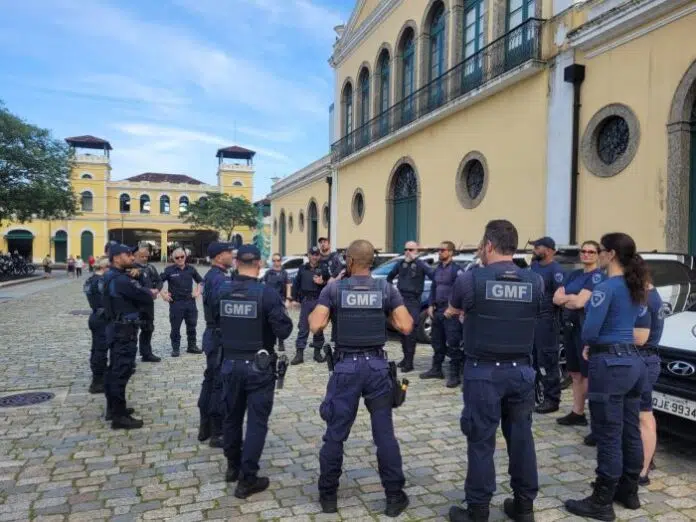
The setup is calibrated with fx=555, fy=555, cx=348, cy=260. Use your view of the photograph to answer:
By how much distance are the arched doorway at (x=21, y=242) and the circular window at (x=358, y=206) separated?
47.9 meters

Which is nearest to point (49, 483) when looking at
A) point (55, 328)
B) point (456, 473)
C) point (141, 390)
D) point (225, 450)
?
point (225, 450)

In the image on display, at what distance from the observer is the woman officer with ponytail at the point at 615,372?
3486 millimetres

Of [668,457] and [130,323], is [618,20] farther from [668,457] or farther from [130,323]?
[130,323]

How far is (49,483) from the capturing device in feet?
13.6

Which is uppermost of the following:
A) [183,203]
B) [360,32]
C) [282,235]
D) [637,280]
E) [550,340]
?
[360,32]

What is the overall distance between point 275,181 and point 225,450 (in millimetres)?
33741

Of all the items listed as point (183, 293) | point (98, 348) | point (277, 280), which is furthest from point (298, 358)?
point (98, 348)

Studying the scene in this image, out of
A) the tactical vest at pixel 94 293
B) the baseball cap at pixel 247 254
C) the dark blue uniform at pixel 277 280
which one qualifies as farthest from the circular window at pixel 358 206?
the baseball cap at pixel 247 254

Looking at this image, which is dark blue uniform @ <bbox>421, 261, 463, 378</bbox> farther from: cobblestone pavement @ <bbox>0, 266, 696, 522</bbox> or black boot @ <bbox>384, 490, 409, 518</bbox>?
black boot @ <bbox>384, 490, 409, 518</bbox>

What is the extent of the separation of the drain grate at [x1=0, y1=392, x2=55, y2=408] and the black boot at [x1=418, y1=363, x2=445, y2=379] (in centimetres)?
456

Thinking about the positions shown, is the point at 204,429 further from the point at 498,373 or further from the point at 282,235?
the point at 282,235

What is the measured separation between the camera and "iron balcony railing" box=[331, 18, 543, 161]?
→ 12562mm

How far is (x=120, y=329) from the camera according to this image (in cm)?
540

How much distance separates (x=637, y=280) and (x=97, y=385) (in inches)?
235
